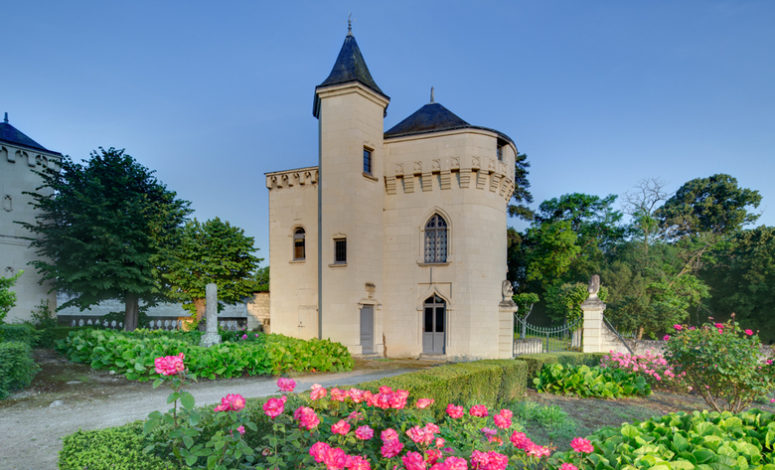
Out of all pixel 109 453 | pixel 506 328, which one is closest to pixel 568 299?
pixel 506 328

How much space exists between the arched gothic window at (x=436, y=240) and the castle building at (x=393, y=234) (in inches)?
1.6

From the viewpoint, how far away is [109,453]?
3658 mm

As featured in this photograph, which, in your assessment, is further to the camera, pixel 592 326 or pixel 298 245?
pixel 298 245

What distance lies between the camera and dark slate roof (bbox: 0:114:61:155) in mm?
19281

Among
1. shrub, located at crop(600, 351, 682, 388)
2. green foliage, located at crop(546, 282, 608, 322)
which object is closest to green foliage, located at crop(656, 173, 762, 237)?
green foliage, located at crop(546, 282, 608, 322)

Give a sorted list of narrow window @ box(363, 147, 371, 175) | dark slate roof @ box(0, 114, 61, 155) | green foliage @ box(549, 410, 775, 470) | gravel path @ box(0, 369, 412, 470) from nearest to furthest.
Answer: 1. green foliage @ box(549, 410, 775, 470)
2. gravel path @ box(0, 369, 412, 470)
3. narrow window @ box(363, 147, 371, 175)
4. dark slate roof @ box(0, 114, 61, 155)

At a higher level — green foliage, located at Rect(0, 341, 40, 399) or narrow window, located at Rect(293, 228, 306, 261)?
narrow window, located at Rect(293, 228, 306, 261)

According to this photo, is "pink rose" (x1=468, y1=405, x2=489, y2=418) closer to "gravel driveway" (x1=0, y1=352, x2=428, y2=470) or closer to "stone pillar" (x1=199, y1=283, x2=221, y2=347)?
"gravel driveway" (x1=0, y1=352, x2=428, y2=470)

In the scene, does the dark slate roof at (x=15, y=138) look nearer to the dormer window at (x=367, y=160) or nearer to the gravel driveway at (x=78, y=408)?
the gravel driveway at (x=78, y=408)

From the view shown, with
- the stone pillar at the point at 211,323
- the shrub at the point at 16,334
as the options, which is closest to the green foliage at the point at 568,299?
the stone pillar at the point at 211,323

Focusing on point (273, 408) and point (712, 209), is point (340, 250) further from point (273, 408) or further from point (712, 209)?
point (712, 209)

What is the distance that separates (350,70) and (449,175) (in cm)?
593

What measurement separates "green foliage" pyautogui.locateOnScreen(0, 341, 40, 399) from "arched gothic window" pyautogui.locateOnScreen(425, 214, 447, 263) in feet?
41.7

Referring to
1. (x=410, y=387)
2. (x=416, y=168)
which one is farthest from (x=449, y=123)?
(x=410, y=387)
